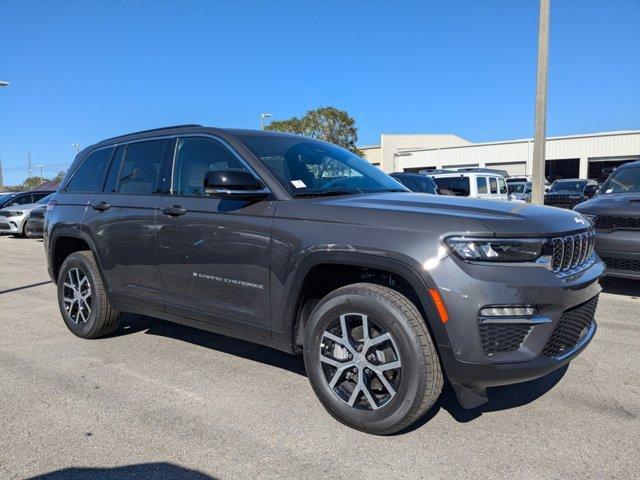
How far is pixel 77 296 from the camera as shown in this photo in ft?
16.8

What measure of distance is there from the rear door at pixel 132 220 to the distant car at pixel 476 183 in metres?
12.2

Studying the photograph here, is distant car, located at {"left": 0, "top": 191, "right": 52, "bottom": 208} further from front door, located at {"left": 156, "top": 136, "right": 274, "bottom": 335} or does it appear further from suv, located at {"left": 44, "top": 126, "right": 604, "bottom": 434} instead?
front door, located at {"left": 156, "top": 136, "right": 274, "bottom": 335}

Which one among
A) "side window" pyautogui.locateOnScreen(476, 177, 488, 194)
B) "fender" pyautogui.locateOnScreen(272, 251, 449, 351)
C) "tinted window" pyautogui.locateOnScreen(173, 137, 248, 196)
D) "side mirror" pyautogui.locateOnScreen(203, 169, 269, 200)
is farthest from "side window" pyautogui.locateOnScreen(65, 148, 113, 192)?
"side window" pyautogui.locateOnScreen(476, 177, 488, 194)

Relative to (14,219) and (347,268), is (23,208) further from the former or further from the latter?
(347,268)

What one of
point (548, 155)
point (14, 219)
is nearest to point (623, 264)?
point (14, 219)

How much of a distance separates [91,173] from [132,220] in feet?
3.74

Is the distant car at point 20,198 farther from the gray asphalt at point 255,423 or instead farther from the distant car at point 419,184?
the gray asphalt at point 255,423

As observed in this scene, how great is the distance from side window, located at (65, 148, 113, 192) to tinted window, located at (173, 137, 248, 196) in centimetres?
119

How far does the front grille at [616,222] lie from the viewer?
621 cm

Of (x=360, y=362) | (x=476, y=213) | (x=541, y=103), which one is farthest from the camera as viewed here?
(x=541, y=103)

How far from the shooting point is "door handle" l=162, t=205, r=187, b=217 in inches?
158

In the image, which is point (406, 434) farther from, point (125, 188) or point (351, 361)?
point (125, 188)

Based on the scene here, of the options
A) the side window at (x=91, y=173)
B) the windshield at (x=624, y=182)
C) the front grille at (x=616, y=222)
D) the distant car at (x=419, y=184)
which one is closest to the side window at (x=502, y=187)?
the distant car at (x=419, y=184)

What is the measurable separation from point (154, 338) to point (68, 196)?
1.65 meters
